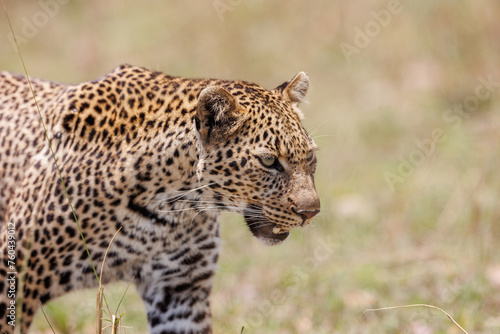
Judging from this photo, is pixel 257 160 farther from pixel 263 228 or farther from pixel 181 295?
pixel 181 295

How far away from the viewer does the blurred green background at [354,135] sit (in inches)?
269

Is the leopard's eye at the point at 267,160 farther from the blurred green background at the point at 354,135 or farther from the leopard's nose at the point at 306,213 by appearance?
the blurred green background at the point at 354,135

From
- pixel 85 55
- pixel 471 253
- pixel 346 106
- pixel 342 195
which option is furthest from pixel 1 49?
pixel 471 253

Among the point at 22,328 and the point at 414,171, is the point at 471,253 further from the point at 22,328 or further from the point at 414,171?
the point at 22,328

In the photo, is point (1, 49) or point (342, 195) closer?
point (342, 195)

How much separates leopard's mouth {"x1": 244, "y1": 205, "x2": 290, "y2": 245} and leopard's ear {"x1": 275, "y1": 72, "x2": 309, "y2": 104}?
0.87 meters

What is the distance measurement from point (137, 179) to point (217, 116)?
0.65 m

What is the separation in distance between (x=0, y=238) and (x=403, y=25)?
8.87m

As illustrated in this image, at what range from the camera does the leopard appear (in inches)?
187

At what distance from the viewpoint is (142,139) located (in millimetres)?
4898

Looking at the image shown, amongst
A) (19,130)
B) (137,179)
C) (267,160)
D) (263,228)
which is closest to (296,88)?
(267,160)

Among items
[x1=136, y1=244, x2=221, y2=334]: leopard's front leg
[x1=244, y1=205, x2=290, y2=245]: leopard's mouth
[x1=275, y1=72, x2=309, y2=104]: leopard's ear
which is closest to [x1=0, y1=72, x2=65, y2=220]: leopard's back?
[x1=136, y1=244, x2=221, y2=334]: leopard's front leg

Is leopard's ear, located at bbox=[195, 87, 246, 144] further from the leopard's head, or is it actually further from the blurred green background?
the blurred green background

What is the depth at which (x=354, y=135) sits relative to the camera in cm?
1063
